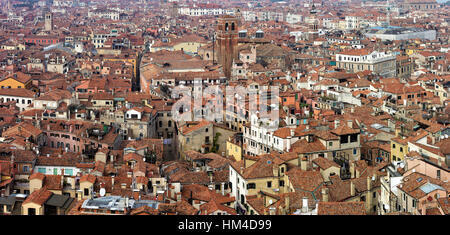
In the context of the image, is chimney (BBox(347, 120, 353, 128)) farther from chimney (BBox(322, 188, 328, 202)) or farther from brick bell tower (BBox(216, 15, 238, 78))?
brick bell tower (BBox(216, 15, 238, 78))

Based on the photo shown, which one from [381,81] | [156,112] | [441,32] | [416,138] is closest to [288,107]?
[156,112]

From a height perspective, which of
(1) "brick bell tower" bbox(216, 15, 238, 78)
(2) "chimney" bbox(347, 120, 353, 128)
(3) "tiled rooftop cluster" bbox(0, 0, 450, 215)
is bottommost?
(3) "tiled rooftop cluster" bbox(0, 0, 450, 215)

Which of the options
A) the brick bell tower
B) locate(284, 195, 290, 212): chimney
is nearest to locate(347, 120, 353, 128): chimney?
locate(284, 195, 290, 212): chimney

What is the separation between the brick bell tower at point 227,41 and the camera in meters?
41.8

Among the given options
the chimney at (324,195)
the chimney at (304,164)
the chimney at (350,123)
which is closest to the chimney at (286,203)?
the chimney at (324,195)

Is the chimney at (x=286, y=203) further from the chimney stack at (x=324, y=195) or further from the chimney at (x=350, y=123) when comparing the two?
the chimney at (x=350, y=123)

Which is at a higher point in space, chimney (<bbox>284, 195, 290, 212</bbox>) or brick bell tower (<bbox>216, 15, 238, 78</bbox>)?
brick bell tower (<bbox>216, 15, 238, 78</bbox>)

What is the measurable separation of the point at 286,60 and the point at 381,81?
48.1 feet

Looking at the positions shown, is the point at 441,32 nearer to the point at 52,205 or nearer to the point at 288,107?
the point at 288,107

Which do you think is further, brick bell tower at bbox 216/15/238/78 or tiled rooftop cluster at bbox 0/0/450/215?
brick bell tower at bbox 216/15/238/78

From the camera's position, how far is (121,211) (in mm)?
11539

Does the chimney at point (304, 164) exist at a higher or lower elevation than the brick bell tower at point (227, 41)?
lower

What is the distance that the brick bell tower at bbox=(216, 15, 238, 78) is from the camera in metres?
41.8

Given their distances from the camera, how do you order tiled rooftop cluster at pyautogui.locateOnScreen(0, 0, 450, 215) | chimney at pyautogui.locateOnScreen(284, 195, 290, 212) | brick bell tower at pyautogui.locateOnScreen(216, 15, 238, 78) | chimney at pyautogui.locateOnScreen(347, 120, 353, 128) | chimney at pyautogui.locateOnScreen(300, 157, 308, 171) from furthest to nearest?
brick bell tower at pyautogui.locateOnScreen(216, 15, 238, 78) → chimney at pyautogui.locateOnScreen(347, 120, 353, 128) → chimney at pyautogui.locateOnScreen(300, 157, 308, 171) → tiled rooftop cluster at pyautogui.locateOnScreen(0, 0, 450, 215) → chimney at pyautogui.locateOnScreen(284, 195, 290, 212)
